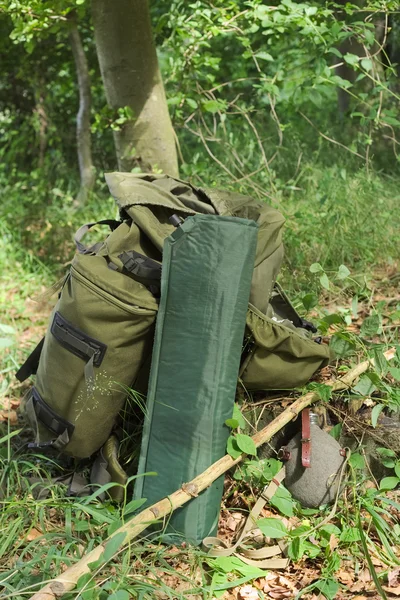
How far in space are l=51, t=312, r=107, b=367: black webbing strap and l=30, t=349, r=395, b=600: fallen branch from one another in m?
0.52

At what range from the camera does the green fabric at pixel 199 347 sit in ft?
6.23

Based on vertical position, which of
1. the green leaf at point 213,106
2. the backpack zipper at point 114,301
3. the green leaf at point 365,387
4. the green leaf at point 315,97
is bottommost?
the green leaf at point 365,387

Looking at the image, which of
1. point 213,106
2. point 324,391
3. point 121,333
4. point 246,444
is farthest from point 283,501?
point 213,106

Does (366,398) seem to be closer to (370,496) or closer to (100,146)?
(370,496)

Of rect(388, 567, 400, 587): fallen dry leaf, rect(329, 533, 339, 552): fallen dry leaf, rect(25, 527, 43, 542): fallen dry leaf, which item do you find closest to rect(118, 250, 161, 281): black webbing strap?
rect(25, 527, 43, 542): fallen dry leaf

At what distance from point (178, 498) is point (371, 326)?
0.98 m

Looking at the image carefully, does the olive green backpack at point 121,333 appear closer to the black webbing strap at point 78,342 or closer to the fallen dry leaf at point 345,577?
the black webbing strap at point 78,342

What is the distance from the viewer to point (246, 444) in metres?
1.95

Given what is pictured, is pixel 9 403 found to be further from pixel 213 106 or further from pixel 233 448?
pixel 213 106

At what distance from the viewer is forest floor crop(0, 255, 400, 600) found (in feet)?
5.71

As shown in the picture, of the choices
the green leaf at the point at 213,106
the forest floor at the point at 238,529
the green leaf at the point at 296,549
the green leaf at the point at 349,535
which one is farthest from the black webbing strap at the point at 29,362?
the green leaf at the point at 213,106

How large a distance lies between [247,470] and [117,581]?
0.61 metres

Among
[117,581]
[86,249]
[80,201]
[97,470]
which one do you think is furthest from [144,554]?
[80,201]

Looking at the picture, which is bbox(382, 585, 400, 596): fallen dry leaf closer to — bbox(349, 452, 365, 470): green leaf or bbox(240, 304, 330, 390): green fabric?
bbox(349, 452, 365, 470): green leaf
